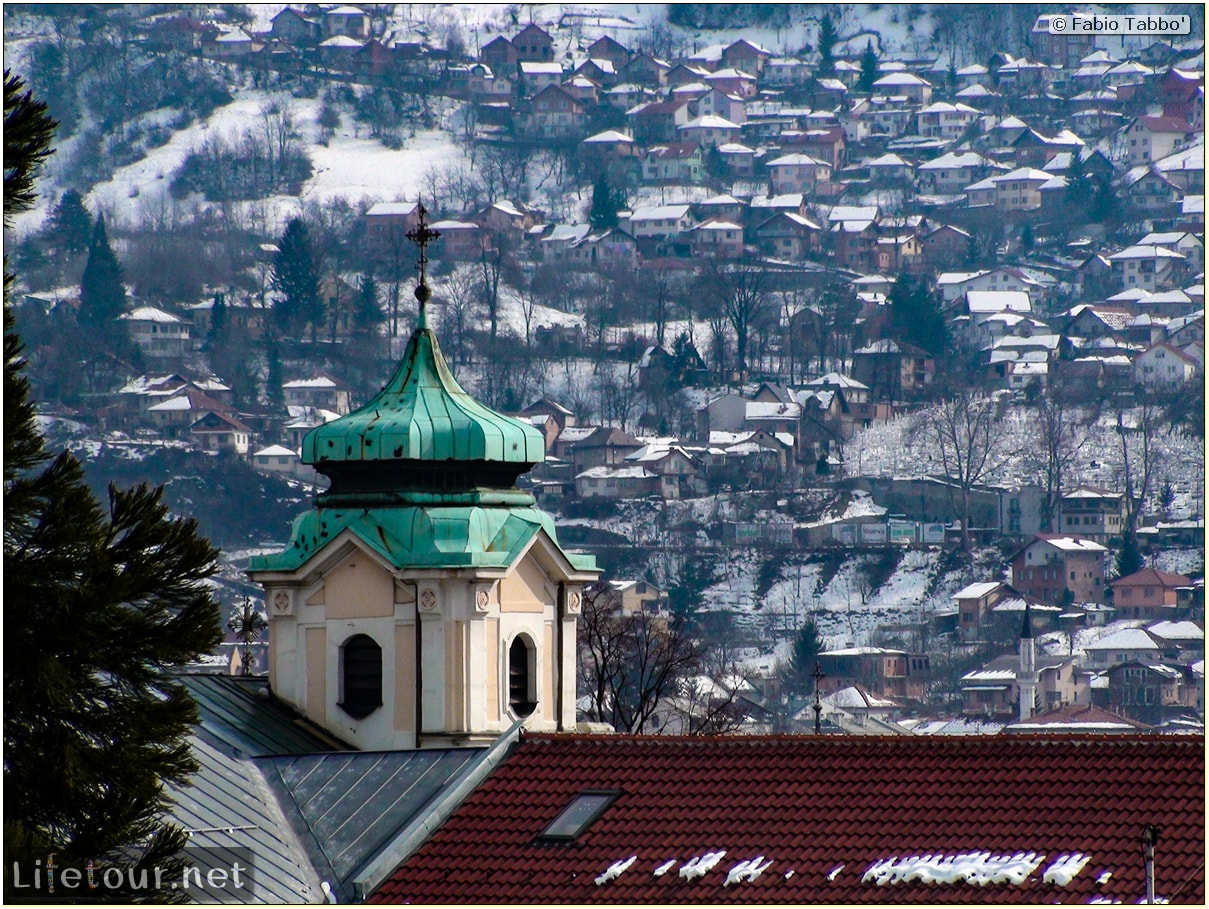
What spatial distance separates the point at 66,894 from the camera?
18.8 m

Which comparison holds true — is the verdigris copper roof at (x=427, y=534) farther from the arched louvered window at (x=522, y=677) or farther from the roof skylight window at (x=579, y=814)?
the roof skylight window at (x=579, y=814)

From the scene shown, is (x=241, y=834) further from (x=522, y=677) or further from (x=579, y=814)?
(x=522, y=677)

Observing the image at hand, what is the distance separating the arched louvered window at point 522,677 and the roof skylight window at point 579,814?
7.14 m

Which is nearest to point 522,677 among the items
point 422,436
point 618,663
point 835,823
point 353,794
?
point 422,436

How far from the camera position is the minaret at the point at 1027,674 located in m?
188

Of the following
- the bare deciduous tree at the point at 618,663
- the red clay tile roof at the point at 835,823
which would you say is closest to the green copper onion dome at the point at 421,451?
the red clay tile roof at the point at 835,823

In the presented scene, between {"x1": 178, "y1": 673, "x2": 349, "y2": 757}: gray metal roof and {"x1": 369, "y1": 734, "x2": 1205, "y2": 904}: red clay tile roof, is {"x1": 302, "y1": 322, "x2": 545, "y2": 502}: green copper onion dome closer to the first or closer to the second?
{"x1": 178, "y1": 673, "x2": 349, "y2": 757}: gray metal roof

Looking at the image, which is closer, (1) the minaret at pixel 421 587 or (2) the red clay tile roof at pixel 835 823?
(2) the red clay tile roof at pixel 835 823

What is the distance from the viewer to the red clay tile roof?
2456 cm

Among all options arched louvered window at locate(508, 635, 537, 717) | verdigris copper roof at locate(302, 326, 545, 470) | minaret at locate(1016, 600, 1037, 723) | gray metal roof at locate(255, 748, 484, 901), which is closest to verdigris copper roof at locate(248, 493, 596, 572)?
verdigris copper roof at locate(302, 326, 545, 470)

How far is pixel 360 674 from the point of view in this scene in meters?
33.8

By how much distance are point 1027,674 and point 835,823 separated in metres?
170

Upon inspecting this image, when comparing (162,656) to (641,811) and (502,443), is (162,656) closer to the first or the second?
(641,811)

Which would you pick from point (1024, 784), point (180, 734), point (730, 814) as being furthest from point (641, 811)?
point (180, 734)
